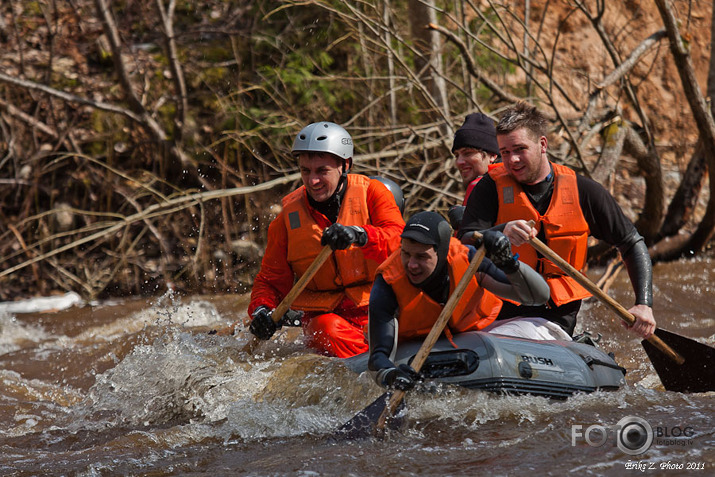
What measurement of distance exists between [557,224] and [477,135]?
967 mm

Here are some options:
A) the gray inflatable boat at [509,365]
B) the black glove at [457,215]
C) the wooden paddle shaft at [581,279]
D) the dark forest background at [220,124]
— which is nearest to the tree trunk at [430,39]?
the dark forest background at [220,124]

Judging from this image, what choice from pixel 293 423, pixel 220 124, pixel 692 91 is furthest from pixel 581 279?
pixel 220 124

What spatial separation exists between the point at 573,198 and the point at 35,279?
664 cm

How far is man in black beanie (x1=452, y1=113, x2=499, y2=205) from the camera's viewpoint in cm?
499

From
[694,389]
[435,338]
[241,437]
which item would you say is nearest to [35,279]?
[241,437]

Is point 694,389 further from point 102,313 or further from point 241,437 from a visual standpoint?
point 102,313

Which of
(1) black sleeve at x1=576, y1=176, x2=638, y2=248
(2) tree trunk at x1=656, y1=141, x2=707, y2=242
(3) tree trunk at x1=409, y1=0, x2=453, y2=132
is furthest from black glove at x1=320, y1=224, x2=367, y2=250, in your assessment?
(2) tree trunk at x1=656, y1=141, x2=707, y2=242

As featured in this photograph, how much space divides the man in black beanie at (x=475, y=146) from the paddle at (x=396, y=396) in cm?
139

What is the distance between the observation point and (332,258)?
15.6 feet

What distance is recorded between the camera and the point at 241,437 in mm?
3891

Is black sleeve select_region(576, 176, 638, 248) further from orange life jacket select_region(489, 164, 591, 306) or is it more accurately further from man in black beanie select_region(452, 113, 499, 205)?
man in black beanie select_region(452, 113, 499, 205)

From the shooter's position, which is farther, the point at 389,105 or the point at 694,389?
the point at 389,105

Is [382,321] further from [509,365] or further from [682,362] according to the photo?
[682,362]

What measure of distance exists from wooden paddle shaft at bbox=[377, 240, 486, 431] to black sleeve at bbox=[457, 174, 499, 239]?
0.71 metres
